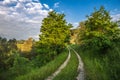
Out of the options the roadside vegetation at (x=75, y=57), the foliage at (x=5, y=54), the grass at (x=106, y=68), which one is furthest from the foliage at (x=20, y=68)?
the foliage at (x=5, y=54)

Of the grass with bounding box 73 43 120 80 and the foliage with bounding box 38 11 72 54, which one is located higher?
the foliage with bounding box 38 11 72 54

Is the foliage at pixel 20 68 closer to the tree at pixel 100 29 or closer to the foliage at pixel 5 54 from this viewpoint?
the tree at pixel 100 29

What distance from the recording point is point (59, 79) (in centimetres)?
1648

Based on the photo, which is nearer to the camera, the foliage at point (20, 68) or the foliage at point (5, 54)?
the foliage at point (20, 68)

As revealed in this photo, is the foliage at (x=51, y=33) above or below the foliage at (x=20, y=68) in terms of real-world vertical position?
above

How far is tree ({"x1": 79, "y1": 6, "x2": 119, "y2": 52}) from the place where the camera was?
1122 inches

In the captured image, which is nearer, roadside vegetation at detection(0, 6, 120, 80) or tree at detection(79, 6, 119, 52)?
roadside vegetation at detection(0, 6, 120, 80)

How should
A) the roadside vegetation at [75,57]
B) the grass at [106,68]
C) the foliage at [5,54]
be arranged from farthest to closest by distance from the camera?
the foliage at [5,54] → the roadside vegetation at [75,57] → the grass at [106,68]

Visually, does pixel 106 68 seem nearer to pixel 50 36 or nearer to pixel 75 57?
pixel 75 57

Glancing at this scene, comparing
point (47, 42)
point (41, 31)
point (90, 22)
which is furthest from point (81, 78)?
point (41, 31)

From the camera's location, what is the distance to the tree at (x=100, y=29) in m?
28.5

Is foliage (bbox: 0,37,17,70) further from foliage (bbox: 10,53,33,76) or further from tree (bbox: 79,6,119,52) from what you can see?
tree (bbox: 79,6,119,52)

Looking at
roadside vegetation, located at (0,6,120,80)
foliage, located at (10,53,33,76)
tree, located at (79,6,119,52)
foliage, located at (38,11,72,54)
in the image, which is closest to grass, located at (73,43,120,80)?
roadside vegetation, located at (0,6,120,80)

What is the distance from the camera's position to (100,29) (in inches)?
1342
